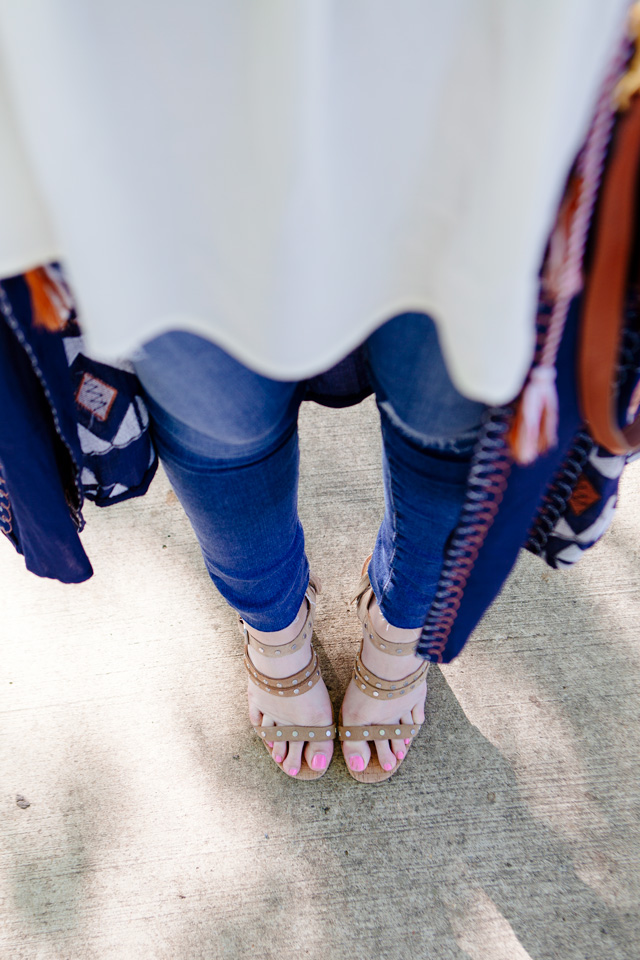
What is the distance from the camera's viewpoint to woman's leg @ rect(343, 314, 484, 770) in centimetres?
47

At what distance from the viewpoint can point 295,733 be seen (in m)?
0.95

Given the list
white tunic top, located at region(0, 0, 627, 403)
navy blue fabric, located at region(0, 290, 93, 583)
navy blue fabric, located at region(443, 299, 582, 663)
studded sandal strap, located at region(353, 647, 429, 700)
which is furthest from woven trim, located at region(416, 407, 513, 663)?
navy blue fabric, located at region(0, 290, 93, 583)

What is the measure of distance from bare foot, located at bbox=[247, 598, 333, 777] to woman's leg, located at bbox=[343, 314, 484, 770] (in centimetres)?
5

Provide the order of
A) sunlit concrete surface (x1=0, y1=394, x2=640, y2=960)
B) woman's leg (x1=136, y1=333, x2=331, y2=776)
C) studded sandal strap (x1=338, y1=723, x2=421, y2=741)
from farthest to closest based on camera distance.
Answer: studded sandal strap (x1=338, y1=723, x2=421, y2=741), sunlit concrete surface (x1=0, y1=394, x2=640, y2=960), woman's leg (x1=136, y1=333, x2=331, y2=776)

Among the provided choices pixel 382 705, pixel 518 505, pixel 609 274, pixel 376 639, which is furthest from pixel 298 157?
pixel 382 705

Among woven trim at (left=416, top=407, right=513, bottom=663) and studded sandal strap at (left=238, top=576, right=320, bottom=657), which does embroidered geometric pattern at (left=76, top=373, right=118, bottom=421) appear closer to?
woven trim at (left=416, top=407, right=513, bottom=663)

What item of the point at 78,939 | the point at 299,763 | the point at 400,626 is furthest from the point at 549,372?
the point at 78,939

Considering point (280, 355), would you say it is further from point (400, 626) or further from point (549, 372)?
point (400, 626)

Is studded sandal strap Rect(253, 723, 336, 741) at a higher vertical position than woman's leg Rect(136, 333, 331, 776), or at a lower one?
lower

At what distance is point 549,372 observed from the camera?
1.27ft

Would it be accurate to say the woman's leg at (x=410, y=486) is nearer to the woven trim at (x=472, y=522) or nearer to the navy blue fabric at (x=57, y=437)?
the woven trim at (x=472, y=522)

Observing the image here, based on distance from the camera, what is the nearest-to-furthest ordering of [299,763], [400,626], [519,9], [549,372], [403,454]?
[519,9]
[549,372]
[403,454]
[400,626]
[299,763]

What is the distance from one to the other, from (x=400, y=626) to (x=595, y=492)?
34 cm

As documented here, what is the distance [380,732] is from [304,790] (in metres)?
0.15
